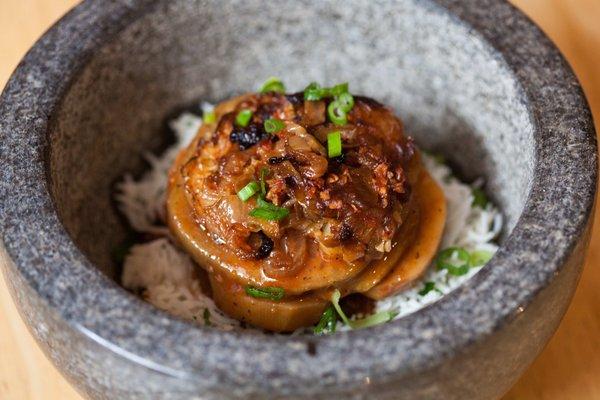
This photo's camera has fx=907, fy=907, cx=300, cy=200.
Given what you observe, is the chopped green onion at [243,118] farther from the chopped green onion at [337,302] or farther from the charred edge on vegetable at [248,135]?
the chopped green onion at [337,302]

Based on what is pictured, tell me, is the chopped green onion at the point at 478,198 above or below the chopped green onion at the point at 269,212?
below

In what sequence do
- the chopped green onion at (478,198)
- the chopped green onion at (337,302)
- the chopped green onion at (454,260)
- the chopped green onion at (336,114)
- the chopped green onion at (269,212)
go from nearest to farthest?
the chopped green onion at (269,212)
the chopped green onion at (337,302)
the chopped green onion at (336,114)
the chopped green onion at (454,260)
the chopped green onion at (478,198)

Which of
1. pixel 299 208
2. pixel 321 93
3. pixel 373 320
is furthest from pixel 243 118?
pixel 373 320

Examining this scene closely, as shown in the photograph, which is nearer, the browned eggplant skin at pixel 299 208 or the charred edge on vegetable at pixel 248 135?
the browned eggplant skin at pixel 299 208

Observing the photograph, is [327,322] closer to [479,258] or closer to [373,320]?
[373,320]

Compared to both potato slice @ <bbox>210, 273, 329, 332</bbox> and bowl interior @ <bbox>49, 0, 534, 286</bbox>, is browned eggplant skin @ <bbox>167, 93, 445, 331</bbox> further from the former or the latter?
bowl interior @ <bbox>49, 0, 534, 286</bbox>

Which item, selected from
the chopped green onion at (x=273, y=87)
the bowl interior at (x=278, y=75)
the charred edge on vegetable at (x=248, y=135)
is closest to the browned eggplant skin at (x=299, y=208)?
the charred edge on vegetable at (x=248, y=135)
